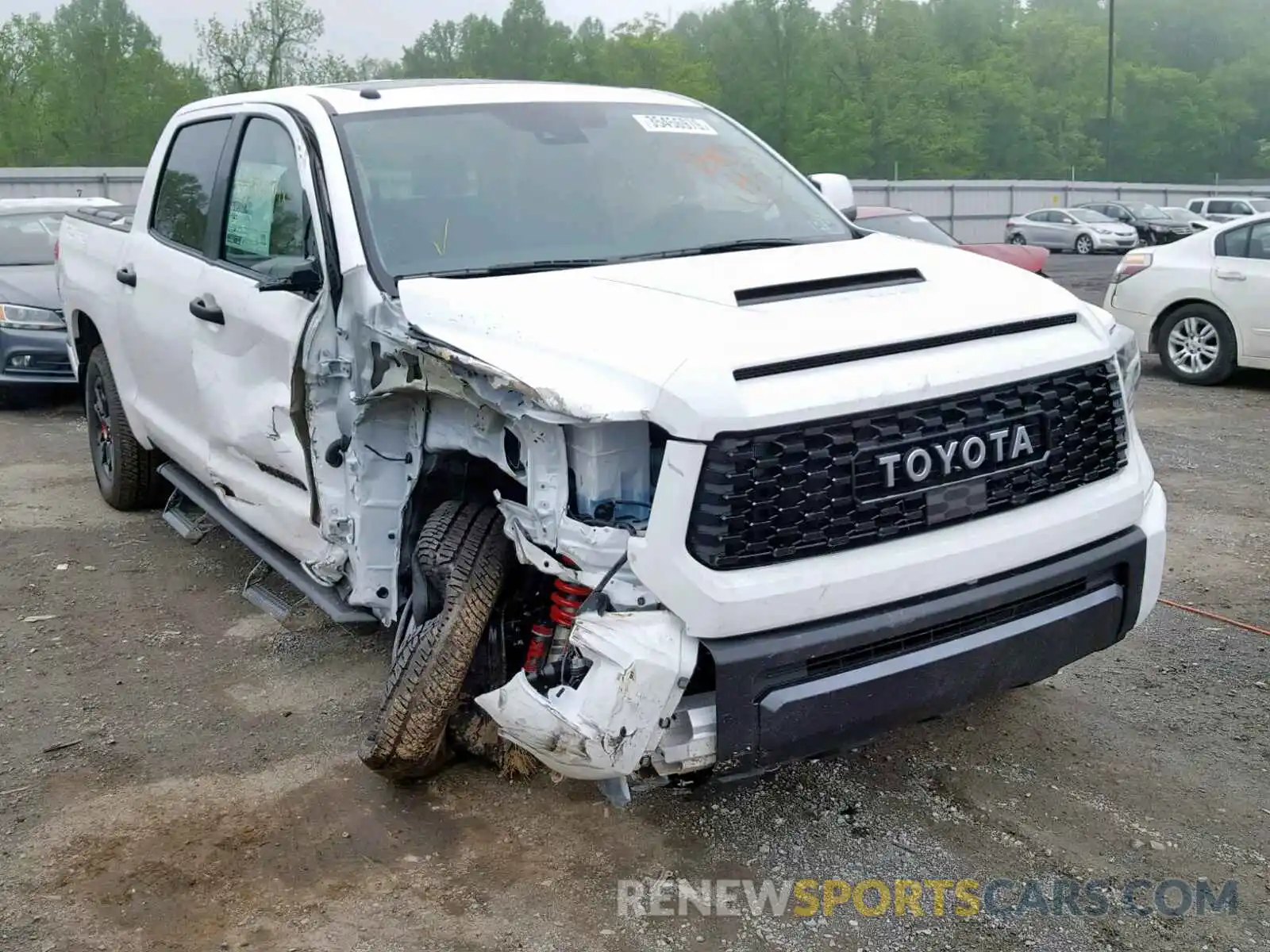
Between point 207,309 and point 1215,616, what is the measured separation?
3.95 meters

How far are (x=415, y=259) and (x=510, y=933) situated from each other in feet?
6.30

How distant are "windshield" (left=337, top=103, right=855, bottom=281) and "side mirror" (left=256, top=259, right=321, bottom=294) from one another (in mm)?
189

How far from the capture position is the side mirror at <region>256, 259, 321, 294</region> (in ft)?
12.4

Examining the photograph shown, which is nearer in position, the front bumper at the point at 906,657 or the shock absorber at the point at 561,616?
the front bumper at the point at 906,657

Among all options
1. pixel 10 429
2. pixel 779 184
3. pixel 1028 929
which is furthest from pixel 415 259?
pixel 10 429

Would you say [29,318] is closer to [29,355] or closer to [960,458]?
[29,355]

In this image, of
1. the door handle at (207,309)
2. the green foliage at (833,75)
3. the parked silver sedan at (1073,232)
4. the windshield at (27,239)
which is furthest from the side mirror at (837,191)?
the green foliage at (833,75)

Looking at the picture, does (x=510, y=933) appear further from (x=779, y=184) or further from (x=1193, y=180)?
(x=1193, y=180)

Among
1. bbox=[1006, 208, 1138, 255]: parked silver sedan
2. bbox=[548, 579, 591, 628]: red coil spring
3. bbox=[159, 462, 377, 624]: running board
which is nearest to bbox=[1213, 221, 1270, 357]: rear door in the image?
bbox=[159, 462, 377, 624]: running board

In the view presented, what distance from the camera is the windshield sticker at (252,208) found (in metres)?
4.39

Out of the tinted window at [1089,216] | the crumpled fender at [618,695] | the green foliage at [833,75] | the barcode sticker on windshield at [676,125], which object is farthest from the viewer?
the green foliage at [833,75]

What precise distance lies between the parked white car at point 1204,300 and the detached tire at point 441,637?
8200mm

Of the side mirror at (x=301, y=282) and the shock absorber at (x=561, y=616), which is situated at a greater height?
the side mirror at (x=301, y=282)

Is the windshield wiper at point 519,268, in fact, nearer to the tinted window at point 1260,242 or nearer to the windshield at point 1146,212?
the tinted window at point 1260,242
